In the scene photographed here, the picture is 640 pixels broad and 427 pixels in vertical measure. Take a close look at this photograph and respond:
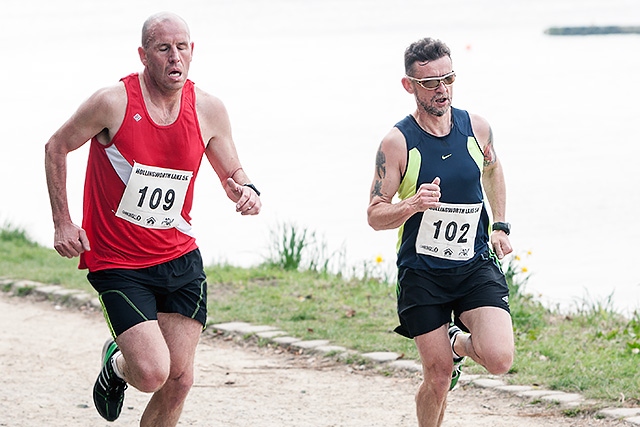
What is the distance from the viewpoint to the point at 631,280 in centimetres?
1141

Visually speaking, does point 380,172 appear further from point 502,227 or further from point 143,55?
point 143,55

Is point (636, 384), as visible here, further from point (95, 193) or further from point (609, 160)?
point (609, 160)

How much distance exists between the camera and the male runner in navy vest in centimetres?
557

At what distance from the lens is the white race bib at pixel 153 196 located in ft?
17.7

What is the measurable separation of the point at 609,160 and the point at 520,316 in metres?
11.3

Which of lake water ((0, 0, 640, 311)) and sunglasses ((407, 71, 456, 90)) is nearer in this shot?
sunglasses ((407, 71, 456, 90))

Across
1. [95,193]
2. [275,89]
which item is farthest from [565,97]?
[95,193]

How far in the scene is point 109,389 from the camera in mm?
5941

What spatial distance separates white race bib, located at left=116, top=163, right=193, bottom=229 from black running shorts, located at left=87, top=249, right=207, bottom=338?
0.75 ft

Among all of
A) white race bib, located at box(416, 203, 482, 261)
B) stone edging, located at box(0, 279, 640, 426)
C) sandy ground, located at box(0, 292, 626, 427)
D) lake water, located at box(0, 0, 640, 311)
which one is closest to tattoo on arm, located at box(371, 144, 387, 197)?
white race bib, located at box(416, 203, 482, 261)

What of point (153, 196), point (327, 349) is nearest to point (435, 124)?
point (153, 196)

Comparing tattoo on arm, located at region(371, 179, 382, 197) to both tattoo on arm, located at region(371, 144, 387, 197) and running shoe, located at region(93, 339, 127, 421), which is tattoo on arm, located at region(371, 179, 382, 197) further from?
running shoe, located at region(93, 339, 127, 421)

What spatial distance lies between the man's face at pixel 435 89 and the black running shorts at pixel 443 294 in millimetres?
764

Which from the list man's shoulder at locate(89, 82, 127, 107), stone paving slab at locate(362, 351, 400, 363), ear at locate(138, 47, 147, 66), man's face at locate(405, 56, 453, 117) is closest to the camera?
man's shoulder at locate(89, 82, 127, 107)
